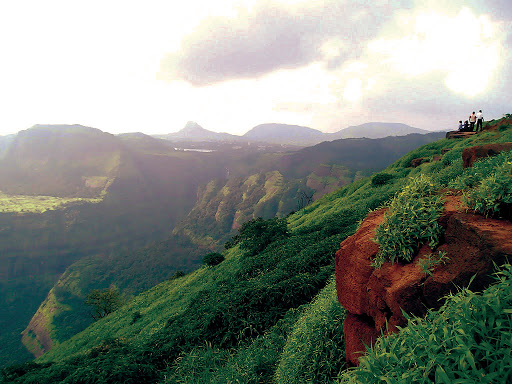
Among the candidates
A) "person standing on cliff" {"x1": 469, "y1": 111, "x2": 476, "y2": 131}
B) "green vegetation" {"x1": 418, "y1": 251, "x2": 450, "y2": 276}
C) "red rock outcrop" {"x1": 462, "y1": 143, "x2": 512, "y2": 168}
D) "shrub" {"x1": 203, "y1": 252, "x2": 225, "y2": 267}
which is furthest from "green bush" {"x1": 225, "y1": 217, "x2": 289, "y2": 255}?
"person standing on cliff" {"x1": 469, "y1": 111, "x2": 476, "y2": 131}

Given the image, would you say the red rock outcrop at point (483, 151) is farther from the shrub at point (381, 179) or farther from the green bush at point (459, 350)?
the shrub at point (381, 179)

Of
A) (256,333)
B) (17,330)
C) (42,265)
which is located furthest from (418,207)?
(42,265)

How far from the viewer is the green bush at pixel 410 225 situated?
4.05 m

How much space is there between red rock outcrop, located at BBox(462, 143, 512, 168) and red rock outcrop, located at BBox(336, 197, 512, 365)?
5337 mm

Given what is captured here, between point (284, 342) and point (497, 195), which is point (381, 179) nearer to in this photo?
point (284, 342)

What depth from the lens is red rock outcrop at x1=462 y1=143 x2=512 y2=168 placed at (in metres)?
8.05

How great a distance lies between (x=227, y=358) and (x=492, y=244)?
856 centimetres

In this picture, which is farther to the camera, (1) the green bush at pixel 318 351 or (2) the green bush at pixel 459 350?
(1) the green bush at pixel 318 351

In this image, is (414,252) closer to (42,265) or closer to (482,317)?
(482,317)

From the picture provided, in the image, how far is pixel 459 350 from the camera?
230 cm

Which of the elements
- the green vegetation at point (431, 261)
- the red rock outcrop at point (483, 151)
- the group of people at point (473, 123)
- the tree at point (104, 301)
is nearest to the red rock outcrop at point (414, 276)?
the green vegetation at point (431, 261)

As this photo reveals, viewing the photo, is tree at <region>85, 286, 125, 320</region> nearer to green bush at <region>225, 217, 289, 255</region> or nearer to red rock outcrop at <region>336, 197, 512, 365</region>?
green bush at <region>225, 217, 289, 255</region>

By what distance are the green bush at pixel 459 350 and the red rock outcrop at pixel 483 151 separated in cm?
678

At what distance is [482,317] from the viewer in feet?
8.21
